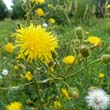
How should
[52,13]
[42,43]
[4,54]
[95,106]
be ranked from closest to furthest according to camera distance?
[42,43] < [95,106] < [4,54] < [52,13]

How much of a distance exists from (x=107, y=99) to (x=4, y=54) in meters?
2.41

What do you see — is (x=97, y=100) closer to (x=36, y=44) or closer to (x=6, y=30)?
(x=36, y=44)

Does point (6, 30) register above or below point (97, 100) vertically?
below

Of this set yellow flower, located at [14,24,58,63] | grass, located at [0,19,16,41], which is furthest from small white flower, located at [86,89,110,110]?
grass, located at [0,19,16,41]

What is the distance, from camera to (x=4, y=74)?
2.89m

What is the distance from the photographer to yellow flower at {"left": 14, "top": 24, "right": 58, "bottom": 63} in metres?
1.63

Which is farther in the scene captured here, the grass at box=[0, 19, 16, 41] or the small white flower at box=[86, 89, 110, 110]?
the grass at box=[0, 19, 16, 41]

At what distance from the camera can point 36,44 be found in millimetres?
1705

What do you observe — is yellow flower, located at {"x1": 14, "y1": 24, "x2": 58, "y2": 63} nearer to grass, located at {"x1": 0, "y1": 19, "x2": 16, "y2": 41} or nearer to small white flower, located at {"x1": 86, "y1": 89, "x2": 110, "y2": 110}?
small white flower, located at {"x1": 86, "y1": 89, "x2": 110, "y2": 110}

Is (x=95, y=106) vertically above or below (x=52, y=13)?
above

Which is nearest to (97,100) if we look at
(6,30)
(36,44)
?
(36,44)

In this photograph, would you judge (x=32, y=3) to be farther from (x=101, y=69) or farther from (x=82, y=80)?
(x=101, y=69)

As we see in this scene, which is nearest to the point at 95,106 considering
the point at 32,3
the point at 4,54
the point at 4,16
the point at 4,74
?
the point at 32,3

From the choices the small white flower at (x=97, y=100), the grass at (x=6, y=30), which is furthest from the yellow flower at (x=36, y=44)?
the grass at (x=6, y=30)
